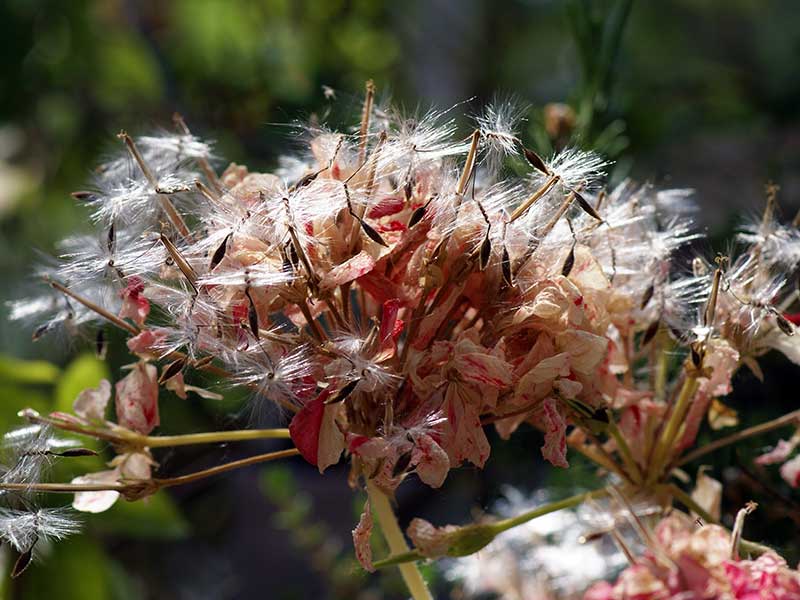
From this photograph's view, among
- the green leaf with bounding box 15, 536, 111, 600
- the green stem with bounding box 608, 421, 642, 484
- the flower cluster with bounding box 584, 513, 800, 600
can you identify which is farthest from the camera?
the green leaf with bounding box 15, 536, 111, 600

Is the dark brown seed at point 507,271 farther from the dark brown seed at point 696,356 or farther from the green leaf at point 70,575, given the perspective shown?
the green leaf at point 70,575

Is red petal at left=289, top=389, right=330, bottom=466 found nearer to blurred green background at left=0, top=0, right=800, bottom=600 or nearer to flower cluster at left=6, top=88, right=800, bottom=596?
flower cluster at left=6, top=88, right=800, bottom=596

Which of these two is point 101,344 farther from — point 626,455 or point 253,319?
point 626,455

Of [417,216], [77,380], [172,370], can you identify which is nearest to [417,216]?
[417,216]

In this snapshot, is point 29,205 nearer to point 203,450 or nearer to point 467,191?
→ point 203,450

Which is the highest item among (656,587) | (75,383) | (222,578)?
(656,587)

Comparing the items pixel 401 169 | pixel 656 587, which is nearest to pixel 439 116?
pixel 401 169

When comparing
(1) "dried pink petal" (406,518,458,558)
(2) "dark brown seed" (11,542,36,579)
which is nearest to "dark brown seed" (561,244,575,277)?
(1) "dried pink petal" (406,518,458,558)

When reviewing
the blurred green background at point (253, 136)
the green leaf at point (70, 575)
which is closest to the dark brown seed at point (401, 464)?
the blurred green background at point (253, 136)
